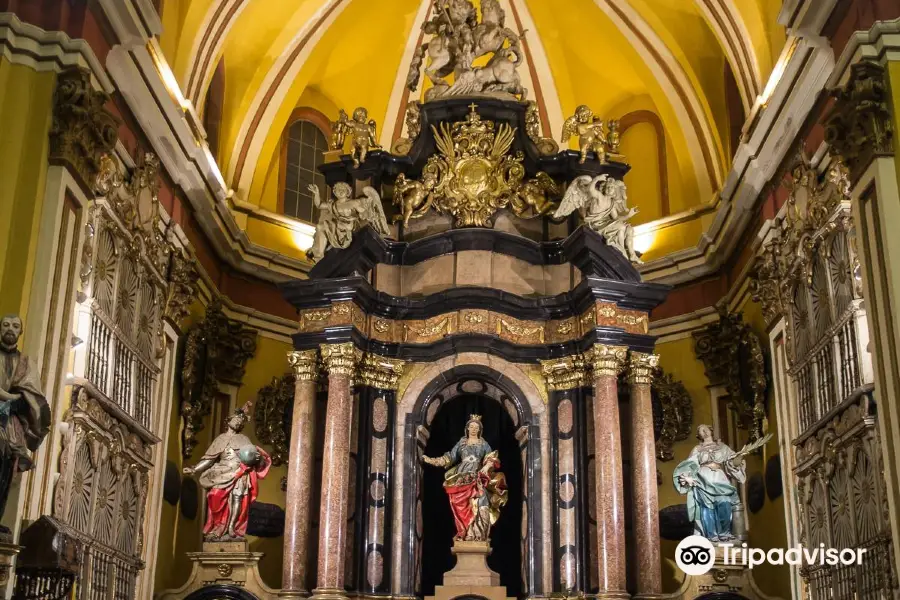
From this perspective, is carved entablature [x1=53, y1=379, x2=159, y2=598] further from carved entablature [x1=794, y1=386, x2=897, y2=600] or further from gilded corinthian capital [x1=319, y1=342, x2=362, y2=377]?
carved entablature [x1=794, y1=386, x2=897, y2=600]

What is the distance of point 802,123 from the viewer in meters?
13.1

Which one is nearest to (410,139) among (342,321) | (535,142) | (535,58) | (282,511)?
(535,142)

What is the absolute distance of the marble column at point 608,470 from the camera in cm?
1305

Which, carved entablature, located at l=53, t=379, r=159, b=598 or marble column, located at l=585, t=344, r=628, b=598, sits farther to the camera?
marble column, located at l=585, t=344, r=628, b=598

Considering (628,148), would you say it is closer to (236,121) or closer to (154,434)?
(236,121)

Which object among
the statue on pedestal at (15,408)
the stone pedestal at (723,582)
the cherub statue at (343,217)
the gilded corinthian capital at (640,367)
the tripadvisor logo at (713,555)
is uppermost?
the cherub statue at (343,217)

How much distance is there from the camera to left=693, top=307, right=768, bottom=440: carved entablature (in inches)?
591

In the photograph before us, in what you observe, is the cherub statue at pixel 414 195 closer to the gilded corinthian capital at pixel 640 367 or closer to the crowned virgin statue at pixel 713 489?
the gilded corinthian capital at pixel 640 367

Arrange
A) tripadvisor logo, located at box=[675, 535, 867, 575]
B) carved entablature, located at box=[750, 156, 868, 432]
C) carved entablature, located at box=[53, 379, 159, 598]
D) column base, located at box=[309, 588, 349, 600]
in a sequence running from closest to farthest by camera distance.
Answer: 1. carved entablature, located at box=[53, 379, 159, 598]
2. carved entablature, located at box=[750, 156, 868, 432]
3. tripadvisor logo, located at box=[675, 535, 867, 575]
4. column base, located at box=[309, 588, 349, 600]

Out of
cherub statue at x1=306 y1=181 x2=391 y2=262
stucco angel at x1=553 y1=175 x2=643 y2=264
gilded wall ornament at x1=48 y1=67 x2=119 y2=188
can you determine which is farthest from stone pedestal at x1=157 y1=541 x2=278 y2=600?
stucco angel at x1=553 y1=175 x2=643 y2=264

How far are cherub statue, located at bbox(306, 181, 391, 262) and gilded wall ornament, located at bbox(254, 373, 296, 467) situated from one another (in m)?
2.70

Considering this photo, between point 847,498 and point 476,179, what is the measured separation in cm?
651

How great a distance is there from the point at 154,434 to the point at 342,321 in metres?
2.72

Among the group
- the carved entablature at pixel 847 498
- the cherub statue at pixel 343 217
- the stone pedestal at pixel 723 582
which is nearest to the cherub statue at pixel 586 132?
the cherub statue at pixel 343 217
